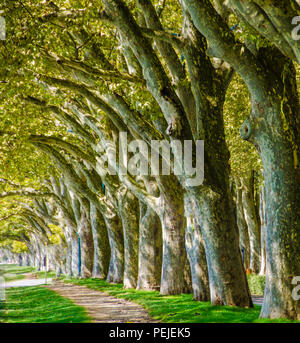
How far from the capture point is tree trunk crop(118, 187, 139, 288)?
19.9 meters

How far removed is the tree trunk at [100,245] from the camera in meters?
26.8

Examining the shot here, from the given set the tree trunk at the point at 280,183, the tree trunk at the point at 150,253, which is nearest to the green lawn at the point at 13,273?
the tree trunk at the point at 150,253

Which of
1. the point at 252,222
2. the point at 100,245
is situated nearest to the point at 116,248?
the point at 100,245

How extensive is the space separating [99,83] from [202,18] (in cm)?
443

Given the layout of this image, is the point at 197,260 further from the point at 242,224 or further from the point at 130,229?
the point at 242,224

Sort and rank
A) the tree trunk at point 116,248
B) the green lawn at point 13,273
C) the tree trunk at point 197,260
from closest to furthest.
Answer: the tree trunk at point 197,260 → the tree trunk at point 116,248 → the green lawn at point 13,273

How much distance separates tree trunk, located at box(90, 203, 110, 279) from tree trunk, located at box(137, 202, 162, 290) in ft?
30.3

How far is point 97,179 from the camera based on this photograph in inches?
981

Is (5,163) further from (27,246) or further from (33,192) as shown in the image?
(27,246)

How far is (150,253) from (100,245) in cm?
946

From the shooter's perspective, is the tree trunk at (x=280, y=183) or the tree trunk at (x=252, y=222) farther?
the tree trunk at (x=252, y=222)

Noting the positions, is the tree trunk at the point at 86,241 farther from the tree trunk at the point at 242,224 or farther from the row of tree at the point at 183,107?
the row of tree at the point at 183,107

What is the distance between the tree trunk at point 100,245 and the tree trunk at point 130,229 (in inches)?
260
